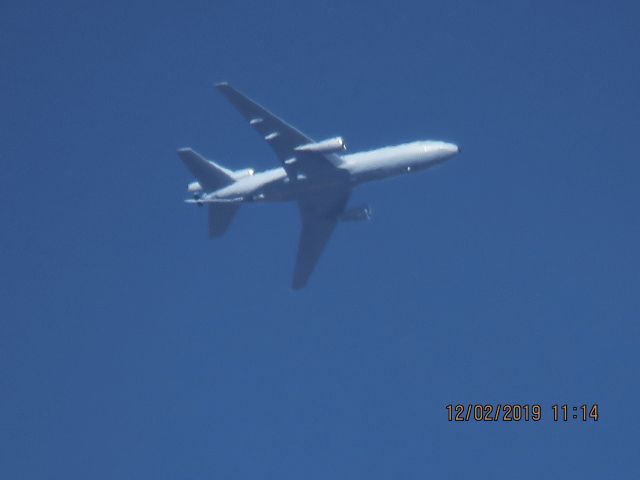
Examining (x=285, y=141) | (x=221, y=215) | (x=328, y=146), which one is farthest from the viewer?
(x=221, y=215)

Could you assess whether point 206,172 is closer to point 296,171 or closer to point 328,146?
point 296,171

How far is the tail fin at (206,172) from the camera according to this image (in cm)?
6688

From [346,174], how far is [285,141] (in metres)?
4.45

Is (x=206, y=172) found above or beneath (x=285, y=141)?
beneath

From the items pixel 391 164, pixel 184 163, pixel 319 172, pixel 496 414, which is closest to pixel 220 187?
pixel 184 163

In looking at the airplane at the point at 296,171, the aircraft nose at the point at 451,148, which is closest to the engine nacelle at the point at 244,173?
the airplane at the point at 296,171

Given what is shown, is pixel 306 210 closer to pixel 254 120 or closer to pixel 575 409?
pixel 254 120

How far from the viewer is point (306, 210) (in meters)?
71.0

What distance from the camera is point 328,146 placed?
62.4 m

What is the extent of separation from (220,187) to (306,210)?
707cm

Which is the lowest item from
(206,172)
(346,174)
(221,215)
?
(221,215)

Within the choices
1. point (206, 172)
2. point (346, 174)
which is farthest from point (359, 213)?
point (206, 172)

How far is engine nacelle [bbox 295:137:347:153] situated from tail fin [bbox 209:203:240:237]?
25.3ft

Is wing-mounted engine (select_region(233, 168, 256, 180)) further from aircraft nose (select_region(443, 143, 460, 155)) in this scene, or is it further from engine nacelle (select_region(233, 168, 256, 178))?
aircraft nose (select_region(443, 143, 460, 155))
